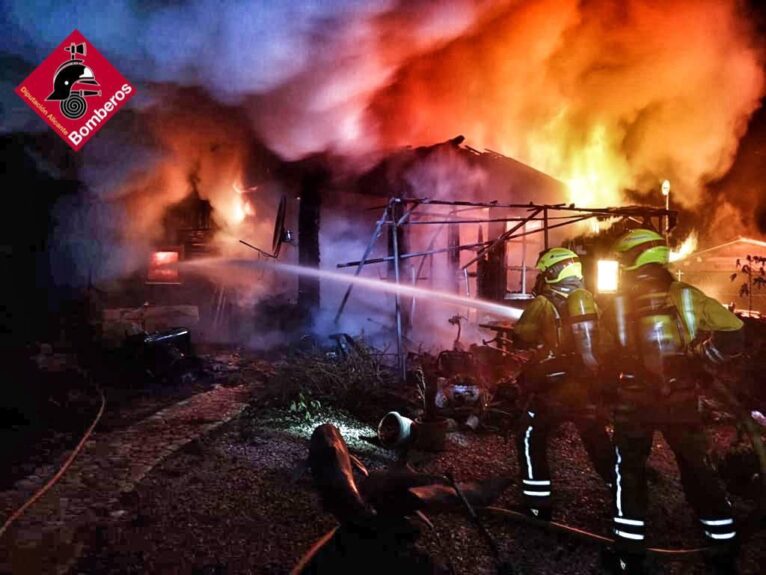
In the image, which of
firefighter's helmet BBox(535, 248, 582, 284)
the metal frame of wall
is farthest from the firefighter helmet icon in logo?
firefighter's helmet BBox(535, 248, 582, 284)

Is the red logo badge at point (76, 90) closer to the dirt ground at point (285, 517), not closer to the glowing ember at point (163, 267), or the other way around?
the glowing ember at point (163, 267)

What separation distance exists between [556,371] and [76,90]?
11.8m

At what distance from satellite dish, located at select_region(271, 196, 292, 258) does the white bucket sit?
8134 millimetres

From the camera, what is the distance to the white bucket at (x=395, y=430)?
505 centimetres

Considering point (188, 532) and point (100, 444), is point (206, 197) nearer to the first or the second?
point (100, 444)

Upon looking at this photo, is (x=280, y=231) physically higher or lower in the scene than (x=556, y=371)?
higher

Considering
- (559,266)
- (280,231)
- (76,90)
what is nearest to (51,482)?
(559,266)

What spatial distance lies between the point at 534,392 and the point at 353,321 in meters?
8.62

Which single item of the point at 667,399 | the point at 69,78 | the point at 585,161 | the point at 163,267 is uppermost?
the point at 585,161

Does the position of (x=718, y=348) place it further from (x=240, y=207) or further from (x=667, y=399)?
(x=240, y=207)

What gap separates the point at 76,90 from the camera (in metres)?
10.5

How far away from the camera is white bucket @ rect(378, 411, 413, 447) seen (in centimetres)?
505

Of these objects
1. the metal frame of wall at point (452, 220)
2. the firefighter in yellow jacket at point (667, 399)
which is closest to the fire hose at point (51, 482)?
the metal frame of wall at point (452, 220)

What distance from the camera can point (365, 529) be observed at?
9.77 feet
